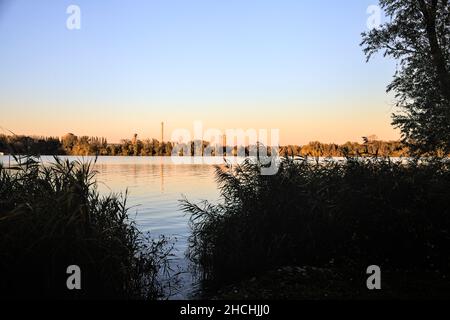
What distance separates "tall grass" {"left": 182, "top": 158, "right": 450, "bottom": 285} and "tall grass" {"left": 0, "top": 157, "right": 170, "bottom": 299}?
3226mm

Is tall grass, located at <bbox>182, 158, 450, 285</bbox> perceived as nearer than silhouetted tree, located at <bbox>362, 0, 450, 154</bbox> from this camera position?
Yes

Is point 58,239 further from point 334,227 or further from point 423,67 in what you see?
point 423,67

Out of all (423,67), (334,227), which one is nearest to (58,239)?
(334,227)

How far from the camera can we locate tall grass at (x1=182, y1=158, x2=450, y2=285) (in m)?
12.2

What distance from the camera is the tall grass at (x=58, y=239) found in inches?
328

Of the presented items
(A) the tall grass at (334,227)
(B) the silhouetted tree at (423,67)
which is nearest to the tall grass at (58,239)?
(A) the tall grass at (334,227)

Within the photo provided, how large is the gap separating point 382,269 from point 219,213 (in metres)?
5.40

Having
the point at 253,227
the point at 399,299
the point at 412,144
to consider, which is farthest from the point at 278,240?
the point at 412,144

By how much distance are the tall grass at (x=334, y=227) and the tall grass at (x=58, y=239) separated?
10.6 feet

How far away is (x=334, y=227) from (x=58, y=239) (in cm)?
775

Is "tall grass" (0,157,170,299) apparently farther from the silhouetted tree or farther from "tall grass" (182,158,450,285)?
the silhouetted tree

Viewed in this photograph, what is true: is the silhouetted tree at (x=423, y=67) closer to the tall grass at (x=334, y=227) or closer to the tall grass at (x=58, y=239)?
the tall grass at (x=334, y=227)

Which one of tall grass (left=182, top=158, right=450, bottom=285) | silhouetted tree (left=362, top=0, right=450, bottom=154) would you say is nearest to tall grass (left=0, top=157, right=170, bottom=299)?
tall grass (left=182, top=158, right=450, bottom=285)

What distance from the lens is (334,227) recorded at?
41.3 ft
